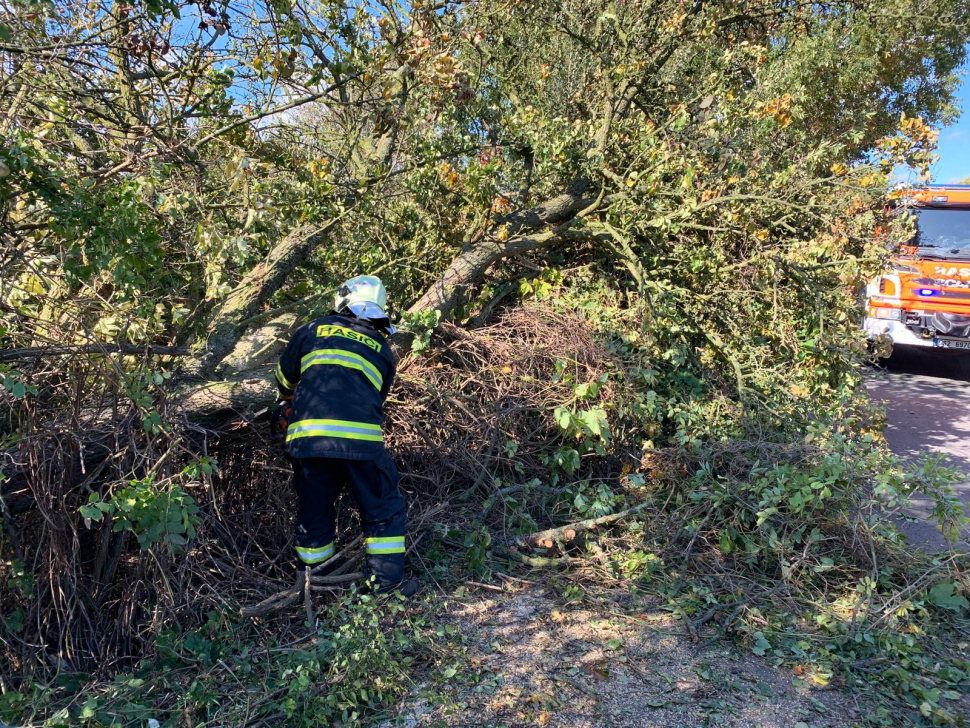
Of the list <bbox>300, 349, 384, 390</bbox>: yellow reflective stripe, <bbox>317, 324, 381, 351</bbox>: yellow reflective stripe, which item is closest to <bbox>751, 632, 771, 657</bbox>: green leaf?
<bbox>300, 349, 384, 390</bbox>: yellow reflective stripe

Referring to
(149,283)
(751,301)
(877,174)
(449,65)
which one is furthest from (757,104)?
(149,283)

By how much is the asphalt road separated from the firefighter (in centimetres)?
312

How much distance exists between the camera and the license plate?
8766mm

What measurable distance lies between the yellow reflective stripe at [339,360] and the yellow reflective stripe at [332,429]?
29cm

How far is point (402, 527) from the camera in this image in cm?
351

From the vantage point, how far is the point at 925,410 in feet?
25.3

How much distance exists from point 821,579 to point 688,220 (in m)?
3.08

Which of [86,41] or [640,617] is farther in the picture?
[640,617]

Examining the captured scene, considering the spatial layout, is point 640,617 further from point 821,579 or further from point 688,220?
point 688,220

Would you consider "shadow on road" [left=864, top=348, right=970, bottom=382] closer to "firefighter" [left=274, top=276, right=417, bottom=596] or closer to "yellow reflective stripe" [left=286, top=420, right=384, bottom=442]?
"firefighter" [left=274, top=276, right=417, bottom=596]

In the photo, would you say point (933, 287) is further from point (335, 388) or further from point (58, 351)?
point (58, 351)

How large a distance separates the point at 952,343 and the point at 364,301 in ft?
28.3

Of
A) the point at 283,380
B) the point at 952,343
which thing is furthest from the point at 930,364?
the point at 283,380

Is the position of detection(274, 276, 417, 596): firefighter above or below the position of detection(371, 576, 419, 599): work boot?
above
